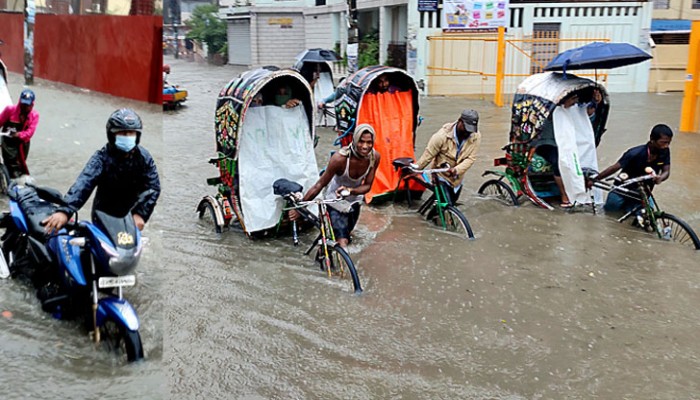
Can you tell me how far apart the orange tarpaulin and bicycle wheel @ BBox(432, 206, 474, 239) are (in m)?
1.15

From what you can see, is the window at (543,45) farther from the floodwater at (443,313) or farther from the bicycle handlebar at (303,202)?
the bicycle handlebar at (303,202)

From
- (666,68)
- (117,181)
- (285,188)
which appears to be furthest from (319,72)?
(666,68)

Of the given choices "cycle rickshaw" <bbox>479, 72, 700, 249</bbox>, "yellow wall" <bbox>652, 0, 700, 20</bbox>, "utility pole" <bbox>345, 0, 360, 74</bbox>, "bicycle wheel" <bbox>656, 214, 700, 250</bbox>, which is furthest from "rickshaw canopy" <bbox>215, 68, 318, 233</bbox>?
"yellow wall" <bbox>652, 0, 700, 20</bbox>

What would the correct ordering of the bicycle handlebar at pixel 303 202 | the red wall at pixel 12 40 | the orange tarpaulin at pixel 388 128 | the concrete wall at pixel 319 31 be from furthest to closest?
the concrete wall at pixel 319 31 → the red wall at pixel 12 40 → the orange tarpaulin at pixel 388 128 → the bicycle handlebar at pixel 303 202

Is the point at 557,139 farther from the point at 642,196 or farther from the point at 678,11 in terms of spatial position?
the point at 678,11

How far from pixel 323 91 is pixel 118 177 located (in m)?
11.0

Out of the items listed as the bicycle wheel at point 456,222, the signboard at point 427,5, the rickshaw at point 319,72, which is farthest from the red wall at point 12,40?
the signboard at point 427,5

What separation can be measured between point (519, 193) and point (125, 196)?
5.68m

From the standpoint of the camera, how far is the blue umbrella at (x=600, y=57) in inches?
320

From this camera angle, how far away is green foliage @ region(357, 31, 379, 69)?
25562mm

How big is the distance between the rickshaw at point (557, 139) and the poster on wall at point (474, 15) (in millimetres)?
11218

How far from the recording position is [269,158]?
749 cm

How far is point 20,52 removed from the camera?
12359 mm

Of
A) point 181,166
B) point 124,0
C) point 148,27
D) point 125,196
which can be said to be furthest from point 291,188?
point 124,0
